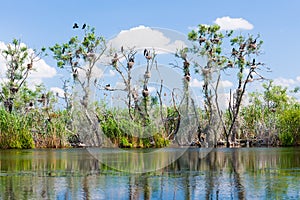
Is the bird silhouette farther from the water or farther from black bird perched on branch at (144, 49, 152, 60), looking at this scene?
the water

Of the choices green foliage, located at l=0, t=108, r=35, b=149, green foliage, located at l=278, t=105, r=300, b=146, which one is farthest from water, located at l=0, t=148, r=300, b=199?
green foliage, located at l=278, t=105, r=300, b=146

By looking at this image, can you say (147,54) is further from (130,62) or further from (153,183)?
(153,183)

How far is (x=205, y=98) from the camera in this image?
29406 mm

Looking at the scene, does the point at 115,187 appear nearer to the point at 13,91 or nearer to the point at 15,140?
the point at 15,140

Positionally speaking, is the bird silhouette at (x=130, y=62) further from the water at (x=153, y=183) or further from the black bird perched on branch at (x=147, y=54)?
the water at (x=153, y=183)

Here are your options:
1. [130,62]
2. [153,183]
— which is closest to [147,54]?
[130,62]

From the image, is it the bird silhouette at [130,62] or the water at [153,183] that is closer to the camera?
the water at [153,183]

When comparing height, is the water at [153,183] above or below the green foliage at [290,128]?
below

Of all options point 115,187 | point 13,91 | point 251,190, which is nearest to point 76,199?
point 115,187

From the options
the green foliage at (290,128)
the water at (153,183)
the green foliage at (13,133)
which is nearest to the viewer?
the water at (153,183)

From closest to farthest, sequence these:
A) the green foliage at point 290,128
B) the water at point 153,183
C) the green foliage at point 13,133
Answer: the water at point 153,183, the green foliage at point 13,133, the green foliage at point 290,128

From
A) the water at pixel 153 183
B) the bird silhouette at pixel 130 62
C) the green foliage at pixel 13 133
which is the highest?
the bird silhouette at pixel 130 62

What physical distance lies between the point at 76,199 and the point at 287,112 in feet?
71.4

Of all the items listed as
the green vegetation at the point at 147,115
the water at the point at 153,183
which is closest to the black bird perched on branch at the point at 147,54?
the green vegetation at the point at 147,115
